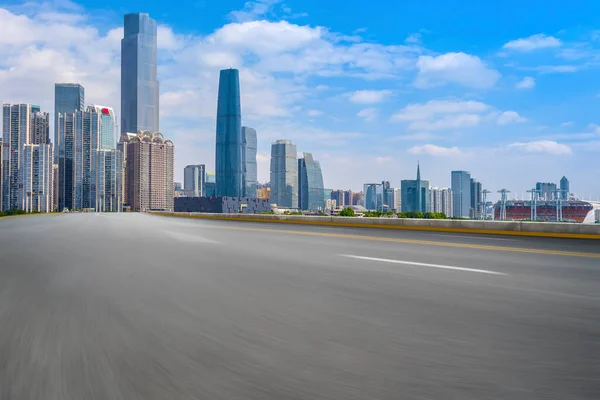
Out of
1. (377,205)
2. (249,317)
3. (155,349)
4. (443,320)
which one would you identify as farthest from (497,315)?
(377,205)

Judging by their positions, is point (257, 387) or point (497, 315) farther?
point (497, 315)

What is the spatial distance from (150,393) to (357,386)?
42.5 inches

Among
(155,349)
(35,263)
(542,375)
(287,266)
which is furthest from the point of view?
(35,263)

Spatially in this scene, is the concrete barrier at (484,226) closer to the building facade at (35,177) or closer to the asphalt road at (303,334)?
the asphalt road at (303,334)

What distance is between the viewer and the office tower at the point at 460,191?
108 m

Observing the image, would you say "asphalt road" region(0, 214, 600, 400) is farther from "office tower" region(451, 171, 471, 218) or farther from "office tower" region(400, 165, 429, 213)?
"office tower" region(400, 165, 429, 213)

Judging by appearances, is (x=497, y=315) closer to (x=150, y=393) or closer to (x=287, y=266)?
(x=150, y=393)

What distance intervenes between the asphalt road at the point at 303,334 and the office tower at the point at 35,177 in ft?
606

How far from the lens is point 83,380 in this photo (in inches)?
104

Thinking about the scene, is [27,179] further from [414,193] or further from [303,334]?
[303,334]

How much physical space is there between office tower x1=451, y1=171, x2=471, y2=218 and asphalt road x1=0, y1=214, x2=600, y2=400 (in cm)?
10494

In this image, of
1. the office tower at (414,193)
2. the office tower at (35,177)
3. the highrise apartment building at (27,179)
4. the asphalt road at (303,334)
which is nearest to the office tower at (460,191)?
the office tower at (414,193)

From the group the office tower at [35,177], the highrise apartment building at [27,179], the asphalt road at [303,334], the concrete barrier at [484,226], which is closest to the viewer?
the asphalt road at [303,334]

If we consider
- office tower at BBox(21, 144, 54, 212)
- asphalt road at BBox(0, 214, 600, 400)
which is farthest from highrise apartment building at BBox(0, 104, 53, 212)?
asphalt road at BBox(0, 214, 600, 400)
